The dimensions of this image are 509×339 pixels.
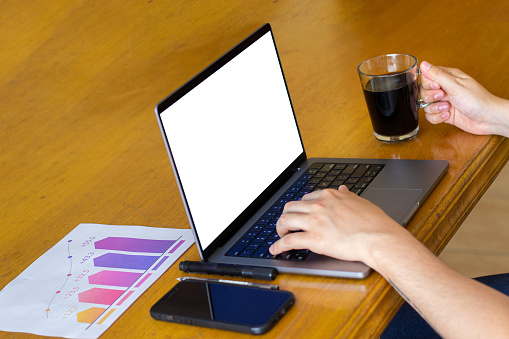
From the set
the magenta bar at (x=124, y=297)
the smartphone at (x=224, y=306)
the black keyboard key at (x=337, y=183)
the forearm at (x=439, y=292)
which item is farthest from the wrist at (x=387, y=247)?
the magenta bar at (x=124, y=297)

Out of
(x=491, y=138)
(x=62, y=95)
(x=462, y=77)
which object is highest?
(x=62, y=95)

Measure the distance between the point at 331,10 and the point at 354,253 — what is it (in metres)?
1.08

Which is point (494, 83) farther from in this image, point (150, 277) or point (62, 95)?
point (62, 95)

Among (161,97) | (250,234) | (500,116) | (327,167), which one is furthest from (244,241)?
(161,97)

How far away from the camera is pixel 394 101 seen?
111 centimetres

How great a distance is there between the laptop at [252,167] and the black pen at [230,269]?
0.01 meters

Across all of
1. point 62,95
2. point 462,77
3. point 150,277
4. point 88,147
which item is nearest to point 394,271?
point 150,277

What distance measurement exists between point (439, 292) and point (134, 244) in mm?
461

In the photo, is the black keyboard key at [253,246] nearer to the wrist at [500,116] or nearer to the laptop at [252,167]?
the laptop at [252,167]

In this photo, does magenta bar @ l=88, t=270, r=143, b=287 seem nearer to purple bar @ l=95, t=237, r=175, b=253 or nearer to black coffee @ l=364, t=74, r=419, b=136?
purple bar @ l=95, t=237, r=175, b=253

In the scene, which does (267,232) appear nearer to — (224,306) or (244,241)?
(244,241)

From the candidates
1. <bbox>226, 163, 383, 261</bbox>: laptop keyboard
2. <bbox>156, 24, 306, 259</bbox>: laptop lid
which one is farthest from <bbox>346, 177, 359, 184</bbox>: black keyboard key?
<bbox>156, 24, 306, 259</bbox>: laptop lid

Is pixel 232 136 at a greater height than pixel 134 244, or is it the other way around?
pixel 232 136

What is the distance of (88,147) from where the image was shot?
1376 mm
